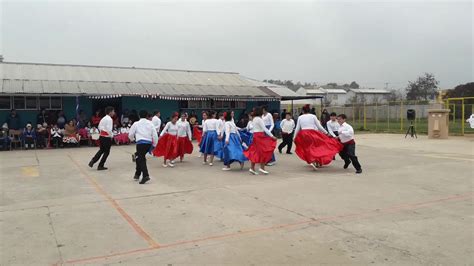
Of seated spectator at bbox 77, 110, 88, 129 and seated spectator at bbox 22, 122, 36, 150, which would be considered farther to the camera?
seated spectator at bbox 77, 110, 88, 129

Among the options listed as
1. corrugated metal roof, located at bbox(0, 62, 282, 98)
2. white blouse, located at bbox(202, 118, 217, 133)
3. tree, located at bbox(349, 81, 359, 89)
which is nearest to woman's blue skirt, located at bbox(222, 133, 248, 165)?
white blouse, located at bbox(202, 118, 217, 133)

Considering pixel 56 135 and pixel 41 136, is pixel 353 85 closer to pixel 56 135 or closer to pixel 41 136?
pixel 56 135

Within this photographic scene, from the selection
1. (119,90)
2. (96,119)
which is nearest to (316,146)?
(96,119)

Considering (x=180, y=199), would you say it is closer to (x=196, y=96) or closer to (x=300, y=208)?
(x=300, y=208)

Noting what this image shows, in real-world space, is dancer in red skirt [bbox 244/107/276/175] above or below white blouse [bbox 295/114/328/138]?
below

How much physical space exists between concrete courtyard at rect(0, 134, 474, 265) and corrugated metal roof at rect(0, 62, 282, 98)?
32.9 feet

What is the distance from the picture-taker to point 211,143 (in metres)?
12.1

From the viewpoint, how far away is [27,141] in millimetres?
18000

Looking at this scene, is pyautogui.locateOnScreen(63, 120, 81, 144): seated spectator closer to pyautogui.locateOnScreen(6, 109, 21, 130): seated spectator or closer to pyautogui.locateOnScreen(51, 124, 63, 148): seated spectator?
pyautogui.locateOnScreen(51, 124, 63, 148): seated spectator

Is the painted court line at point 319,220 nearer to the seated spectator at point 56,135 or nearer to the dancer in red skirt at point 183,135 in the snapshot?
the dancer in red skirt at point 183,135

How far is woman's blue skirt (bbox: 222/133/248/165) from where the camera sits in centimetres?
1089

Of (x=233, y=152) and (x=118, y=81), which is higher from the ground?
(x=118, y=81)

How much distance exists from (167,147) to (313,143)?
420 cm

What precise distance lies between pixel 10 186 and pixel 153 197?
3.63m
